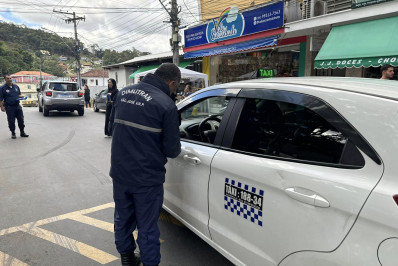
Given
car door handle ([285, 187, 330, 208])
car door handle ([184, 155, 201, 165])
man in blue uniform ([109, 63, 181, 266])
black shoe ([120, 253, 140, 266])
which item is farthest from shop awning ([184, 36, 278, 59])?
car door handle ([285, 187, 330, 208])

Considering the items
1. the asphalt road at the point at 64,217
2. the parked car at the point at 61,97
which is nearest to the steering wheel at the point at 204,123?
the asphalt road at the point at 64,217

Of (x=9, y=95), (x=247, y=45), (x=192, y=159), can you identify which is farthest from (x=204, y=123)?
(x=247, y=45)

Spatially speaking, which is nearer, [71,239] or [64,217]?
[71,239]

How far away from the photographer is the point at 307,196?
1.53 metres

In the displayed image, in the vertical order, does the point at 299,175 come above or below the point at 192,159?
above

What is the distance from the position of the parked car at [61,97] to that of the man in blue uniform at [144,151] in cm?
1238

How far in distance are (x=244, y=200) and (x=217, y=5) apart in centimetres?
1374

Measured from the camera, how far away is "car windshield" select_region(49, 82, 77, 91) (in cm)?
1340

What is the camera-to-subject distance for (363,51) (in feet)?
24.9

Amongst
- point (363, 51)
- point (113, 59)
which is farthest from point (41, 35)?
point (363, 51)

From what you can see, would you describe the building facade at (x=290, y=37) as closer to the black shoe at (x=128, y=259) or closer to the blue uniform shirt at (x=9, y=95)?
the black shoe at (x=128, y=259)

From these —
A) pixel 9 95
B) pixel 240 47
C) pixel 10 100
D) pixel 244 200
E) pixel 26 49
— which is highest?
pixel 26 49

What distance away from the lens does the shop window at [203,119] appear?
265 centimetres

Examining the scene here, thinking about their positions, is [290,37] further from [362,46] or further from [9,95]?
[9,95]
